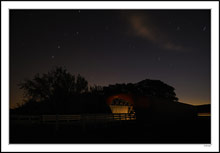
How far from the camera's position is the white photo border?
16.5 feet

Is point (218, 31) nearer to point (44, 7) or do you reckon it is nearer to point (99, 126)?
point (44, 7)

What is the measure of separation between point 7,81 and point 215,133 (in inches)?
251

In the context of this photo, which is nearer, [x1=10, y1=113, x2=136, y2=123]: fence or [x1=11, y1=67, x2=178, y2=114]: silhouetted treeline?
[x1=10, y1=113, x2=136, y2=123]: fence

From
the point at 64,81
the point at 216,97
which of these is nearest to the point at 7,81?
the point at 216,97

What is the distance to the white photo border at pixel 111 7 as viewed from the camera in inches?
197

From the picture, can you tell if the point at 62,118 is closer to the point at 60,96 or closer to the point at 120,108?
the point at 60,96

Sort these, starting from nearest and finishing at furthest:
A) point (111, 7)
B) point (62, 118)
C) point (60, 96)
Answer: point (111, 7) → point (62, 118) → point (60, 96)

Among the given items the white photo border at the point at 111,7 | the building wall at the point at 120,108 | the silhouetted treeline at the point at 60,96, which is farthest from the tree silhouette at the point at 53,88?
the white photo border at the point at 111,7

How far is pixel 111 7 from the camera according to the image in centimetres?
563

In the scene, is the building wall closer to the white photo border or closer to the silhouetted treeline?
the silhouetted treeline

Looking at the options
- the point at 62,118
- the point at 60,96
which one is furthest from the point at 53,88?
the point at 62,118

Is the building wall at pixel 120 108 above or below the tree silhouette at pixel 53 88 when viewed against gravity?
below

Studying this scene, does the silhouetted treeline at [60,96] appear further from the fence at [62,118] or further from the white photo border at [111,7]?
the white photo border at [111,7]

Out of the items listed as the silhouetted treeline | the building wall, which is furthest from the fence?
the building wall
